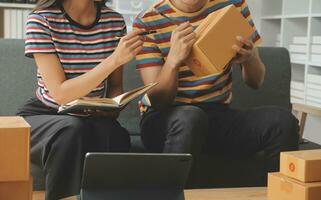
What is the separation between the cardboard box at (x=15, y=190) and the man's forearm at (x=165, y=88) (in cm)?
74

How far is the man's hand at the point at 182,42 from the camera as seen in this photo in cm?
158

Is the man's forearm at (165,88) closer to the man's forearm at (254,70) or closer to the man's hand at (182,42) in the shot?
the man's hand at (182,42)

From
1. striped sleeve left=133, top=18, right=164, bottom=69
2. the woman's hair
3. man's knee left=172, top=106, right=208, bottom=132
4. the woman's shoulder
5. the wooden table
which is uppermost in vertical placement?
the woman's hair

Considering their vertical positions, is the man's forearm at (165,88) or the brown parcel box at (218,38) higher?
the brown parcel box at (218,38)

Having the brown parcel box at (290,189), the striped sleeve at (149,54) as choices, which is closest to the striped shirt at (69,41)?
the striped sleeve at (149,54)

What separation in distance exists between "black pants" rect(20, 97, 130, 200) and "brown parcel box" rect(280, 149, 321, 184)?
0.64 meters

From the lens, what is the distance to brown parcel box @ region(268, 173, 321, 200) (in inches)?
41.4

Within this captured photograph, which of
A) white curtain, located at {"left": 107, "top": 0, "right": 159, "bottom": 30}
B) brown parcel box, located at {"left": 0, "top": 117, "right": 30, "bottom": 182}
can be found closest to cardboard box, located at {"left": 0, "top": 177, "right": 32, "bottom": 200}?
brown parcel box, located at {"left": 0, "top": 117, "right": 30, "bottom": 182}

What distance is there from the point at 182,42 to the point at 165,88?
186mm

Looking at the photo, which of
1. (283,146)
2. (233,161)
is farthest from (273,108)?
(233,161)

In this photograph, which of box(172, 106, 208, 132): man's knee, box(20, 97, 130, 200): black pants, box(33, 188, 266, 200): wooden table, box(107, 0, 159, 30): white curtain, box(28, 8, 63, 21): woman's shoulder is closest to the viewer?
box(33, 188, 266, 200): wooden table

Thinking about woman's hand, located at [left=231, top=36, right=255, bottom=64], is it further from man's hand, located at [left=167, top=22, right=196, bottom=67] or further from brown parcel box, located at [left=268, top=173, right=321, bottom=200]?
brown parcel box, located at [left=268, top=173, right=321, bottom=200]

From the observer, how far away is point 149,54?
5.85 ft

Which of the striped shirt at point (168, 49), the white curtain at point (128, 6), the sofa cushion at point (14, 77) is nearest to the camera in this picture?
the striped shirt at point (168, 49)
